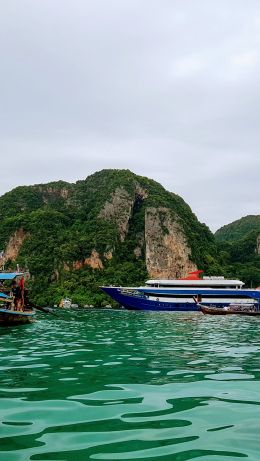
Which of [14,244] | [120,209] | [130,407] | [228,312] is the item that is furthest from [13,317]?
[14,244]

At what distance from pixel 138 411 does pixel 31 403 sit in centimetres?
183

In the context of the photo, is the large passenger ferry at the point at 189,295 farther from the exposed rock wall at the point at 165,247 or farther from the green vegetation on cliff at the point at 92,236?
the exposed rock wall at the point at 165,247

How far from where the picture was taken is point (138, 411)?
22.1 ft

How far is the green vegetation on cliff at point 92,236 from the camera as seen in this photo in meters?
106

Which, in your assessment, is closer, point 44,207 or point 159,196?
point 159,196

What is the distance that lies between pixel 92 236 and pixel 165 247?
750 inches

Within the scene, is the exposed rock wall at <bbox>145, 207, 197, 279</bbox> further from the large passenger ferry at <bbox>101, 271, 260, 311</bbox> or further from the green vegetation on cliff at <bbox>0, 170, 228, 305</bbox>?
the large passenger ferry at <bbox>101, 271, 260, 311</bbox>

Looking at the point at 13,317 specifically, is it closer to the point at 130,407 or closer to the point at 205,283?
the point at 130,407

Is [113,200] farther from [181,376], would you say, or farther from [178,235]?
[181,376]

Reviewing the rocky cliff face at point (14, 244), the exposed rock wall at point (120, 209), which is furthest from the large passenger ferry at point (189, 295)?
the rocky cliff face at point (14, 244)

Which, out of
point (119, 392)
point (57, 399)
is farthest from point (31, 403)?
point (119, 392)

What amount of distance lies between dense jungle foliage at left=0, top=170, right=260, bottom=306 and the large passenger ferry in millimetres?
28271

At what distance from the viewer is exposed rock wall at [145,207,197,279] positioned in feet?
358

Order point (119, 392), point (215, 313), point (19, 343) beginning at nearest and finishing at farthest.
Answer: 1. point (119, 392)
2. point (19, 343)
3. point (215, 313)
